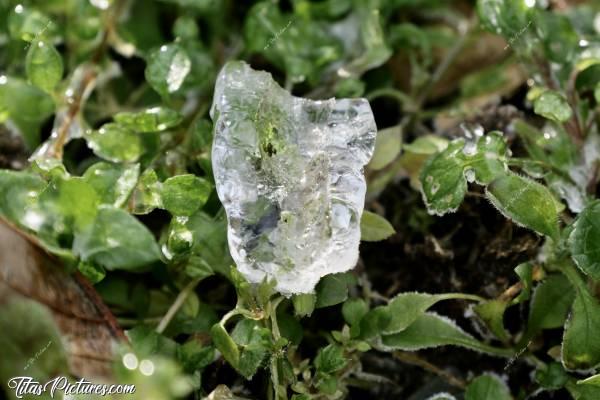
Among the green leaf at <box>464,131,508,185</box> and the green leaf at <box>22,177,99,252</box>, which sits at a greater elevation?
the green leaf at <box>22,177,99,252</box>

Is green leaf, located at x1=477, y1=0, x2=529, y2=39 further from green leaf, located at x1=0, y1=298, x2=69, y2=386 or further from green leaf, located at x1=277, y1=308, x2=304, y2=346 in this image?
green leaf, located at x1=0, y1=298, x2=69, y2=386

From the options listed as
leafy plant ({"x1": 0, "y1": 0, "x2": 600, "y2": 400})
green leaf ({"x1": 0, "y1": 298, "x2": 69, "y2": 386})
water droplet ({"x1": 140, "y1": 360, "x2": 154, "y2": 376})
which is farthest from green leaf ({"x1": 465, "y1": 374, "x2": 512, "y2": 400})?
green leaf ({"x1": 0, "y1": 298, "x2": 69, "y2": 386})

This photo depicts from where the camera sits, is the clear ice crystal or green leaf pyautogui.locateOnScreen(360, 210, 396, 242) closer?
the clear ice crystal

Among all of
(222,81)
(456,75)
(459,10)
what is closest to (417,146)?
(222,81)

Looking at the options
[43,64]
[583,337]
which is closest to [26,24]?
[43,64]

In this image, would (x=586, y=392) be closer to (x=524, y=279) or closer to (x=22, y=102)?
(x=524, y=279)

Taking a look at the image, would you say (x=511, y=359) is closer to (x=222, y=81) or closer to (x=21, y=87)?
(x=222, y=81)

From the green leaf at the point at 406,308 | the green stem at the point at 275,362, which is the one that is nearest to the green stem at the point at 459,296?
the green leaf at the point at 406,308
